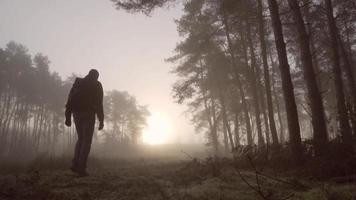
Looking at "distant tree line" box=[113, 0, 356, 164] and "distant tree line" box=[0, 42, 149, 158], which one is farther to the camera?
"distant tree line" box=[0, 42, 149, 158]

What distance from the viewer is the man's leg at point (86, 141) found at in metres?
5.00

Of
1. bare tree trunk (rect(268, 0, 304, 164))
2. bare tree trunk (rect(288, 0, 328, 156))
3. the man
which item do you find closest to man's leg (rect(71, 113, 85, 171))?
the man

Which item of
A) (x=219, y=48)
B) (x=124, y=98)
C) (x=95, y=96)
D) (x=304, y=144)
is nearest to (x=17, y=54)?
(x=124, y=98)

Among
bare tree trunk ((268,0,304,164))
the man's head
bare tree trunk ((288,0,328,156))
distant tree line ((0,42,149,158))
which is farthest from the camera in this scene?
distant tree line ((0,42,149,158))

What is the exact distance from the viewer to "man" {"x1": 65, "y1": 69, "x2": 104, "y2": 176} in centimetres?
509

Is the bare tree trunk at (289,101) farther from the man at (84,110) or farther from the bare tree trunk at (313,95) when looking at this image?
the man at (84,110)

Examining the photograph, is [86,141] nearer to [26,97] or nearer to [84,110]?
[84,110]

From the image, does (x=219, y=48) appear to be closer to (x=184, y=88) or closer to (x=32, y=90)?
(x=184, y=88)

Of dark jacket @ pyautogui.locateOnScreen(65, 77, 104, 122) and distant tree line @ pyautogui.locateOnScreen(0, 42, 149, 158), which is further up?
distant tree line @ pyautogui.locateOnScreen(0, 42, 149, 158)

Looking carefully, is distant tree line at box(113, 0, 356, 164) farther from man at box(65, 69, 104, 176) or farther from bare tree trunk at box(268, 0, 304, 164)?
man at box(65, 69, 104, 176)

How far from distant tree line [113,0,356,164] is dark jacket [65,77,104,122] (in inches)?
158

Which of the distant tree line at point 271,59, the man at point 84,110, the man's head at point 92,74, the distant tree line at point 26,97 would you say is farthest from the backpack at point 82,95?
the distant tree line at point 26,97

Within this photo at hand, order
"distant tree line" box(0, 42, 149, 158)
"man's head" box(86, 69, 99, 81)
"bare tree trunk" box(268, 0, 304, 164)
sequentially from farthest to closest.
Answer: "distant tree line" box(0, 42, 149, 158), "man's head" box(86, 69, 99, 81), "bare tree trunk" box(268, 0, 304, 164)

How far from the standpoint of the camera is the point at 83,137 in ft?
17.0
